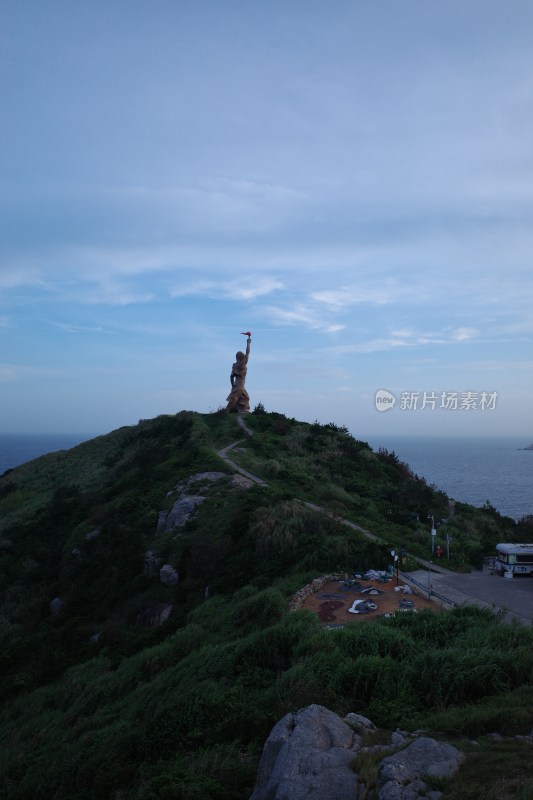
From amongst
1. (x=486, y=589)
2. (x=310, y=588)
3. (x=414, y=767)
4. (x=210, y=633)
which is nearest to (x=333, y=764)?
(x=414, y=767)

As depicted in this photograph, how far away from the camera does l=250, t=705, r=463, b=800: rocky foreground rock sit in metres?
5.69

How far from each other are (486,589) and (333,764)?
43.0 feet

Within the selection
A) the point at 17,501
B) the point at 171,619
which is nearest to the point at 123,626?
the point at 171,619

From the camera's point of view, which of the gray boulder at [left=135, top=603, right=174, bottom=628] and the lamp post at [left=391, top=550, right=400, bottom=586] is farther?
the gray boulder at [left=135, top=603, right=174, bottom=628]

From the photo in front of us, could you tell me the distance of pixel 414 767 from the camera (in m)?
5.86

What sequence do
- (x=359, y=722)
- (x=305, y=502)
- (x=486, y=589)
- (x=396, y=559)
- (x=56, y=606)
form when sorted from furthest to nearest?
(x=305, y=502) → (x=56, y=606) → (x=396, y=559) → (x=486, y=589) → (x=359, y=722)

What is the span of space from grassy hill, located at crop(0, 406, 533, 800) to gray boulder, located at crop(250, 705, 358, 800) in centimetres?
84

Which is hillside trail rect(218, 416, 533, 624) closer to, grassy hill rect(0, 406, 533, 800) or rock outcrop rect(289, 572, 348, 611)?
grassy hill rect(0, 406, 533, 800)

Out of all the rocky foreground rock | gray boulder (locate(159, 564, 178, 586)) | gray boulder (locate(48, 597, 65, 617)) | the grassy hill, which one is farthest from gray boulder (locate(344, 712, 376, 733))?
gray boulder (locate(48, 597, 65, 617))

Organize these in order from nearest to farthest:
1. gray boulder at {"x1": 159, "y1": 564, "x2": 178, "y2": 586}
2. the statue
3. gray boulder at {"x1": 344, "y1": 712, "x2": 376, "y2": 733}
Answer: gray boulder at {"x1": 344, "y1": 712, "x2": 376, "y2": 733} < gray boulder at {"x1": 159, "y1": 564, "x2": 178, "y2": 586} < the statue

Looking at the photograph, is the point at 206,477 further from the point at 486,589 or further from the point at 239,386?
the point at 239,386

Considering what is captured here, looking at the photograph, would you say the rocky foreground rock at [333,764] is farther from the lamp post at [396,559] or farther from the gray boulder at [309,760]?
the lamp post at [396,559]

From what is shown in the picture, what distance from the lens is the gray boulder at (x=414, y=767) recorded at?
216 inches

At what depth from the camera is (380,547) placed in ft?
63.3
